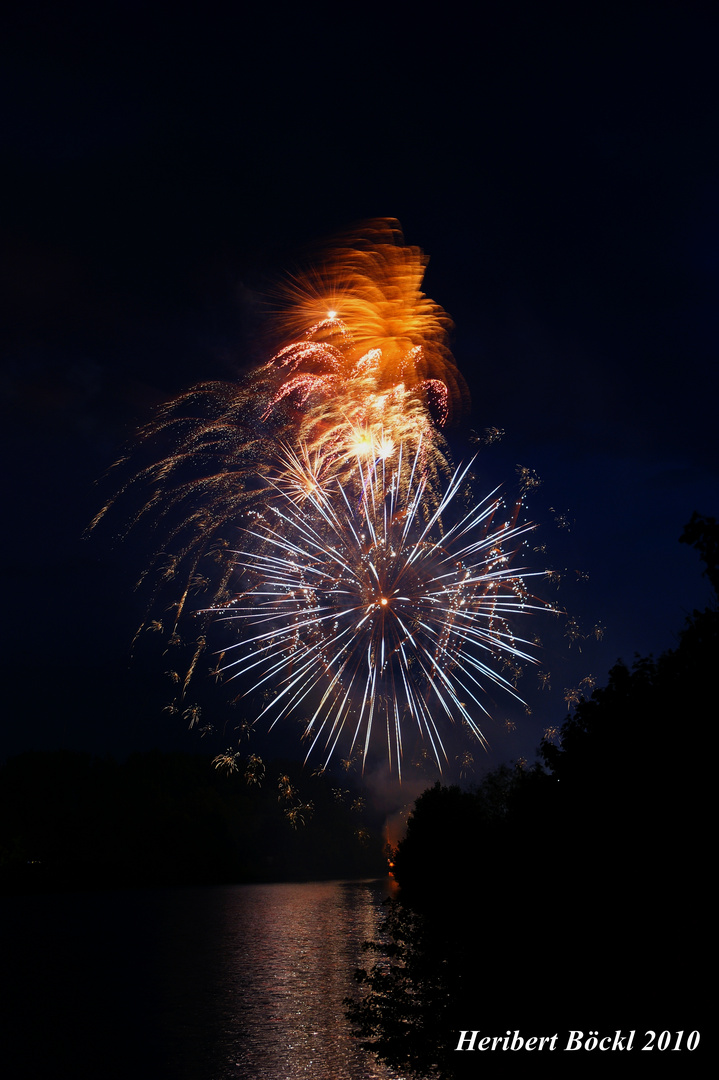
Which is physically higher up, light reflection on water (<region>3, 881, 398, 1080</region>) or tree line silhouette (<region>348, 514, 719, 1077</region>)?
tree line silhouette (<region>348, 514, 719, 1077</region>)

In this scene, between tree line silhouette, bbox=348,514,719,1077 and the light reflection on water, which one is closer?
tree line silhouette, bbox=348,514,719,1077

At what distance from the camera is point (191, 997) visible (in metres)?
34.2

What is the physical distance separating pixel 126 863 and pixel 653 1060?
148348 millimetres

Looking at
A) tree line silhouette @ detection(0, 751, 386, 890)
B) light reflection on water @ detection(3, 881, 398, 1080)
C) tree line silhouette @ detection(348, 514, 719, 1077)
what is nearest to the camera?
tree line silhouette @ detection(348, 514, 719, 1077)

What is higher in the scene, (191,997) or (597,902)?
(597,902)

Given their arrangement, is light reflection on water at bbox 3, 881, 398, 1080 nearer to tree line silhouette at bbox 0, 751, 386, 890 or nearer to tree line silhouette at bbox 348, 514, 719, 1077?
tree line silhouette at bbox 348, 514, 719, 1077

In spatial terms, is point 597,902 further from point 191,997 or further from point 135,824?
point 135,824

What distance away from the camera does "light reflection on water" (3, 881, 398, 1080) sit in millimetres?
23312

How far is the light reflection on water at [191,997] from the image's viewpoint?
23.3 metres

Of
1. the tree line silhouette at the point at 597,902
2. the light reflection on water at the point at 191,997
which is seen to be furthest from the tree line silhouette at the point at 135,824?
the tree line silhouette at the point at 597,902

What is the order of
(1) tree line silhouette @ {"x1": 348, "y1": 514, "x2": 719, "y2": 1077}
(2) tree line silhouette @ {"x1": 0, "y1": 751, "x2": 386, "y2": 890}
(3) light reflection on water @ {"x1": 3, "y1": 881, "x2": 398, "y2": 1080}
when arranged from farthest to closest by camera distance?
1. (2) tree line silhouette @ {"x1": 0, "y1": 751, "x2": 386, "y2": 890}
2. (3) light reflection on water @ {"x1": 3, "y1": 881, "x2": 398, "y2": 1080}
3. (1) tree line silhouette @ {"x1": 348, "y1": 514, "x2": 719, "y2": 1077}

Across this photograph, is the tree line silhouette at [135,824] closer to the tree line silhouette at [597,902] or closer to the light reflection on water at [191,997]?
the light reflection on water at [191,997]

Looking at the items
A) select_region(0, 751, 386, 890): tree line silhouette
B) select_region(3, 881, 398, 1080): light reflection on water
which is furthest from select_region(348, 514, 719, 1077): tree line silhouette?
select_region(0, 751, 386, 890): tree line silhouette

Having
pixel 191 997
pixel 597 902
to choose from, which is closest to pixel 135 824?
pixel 191 997
